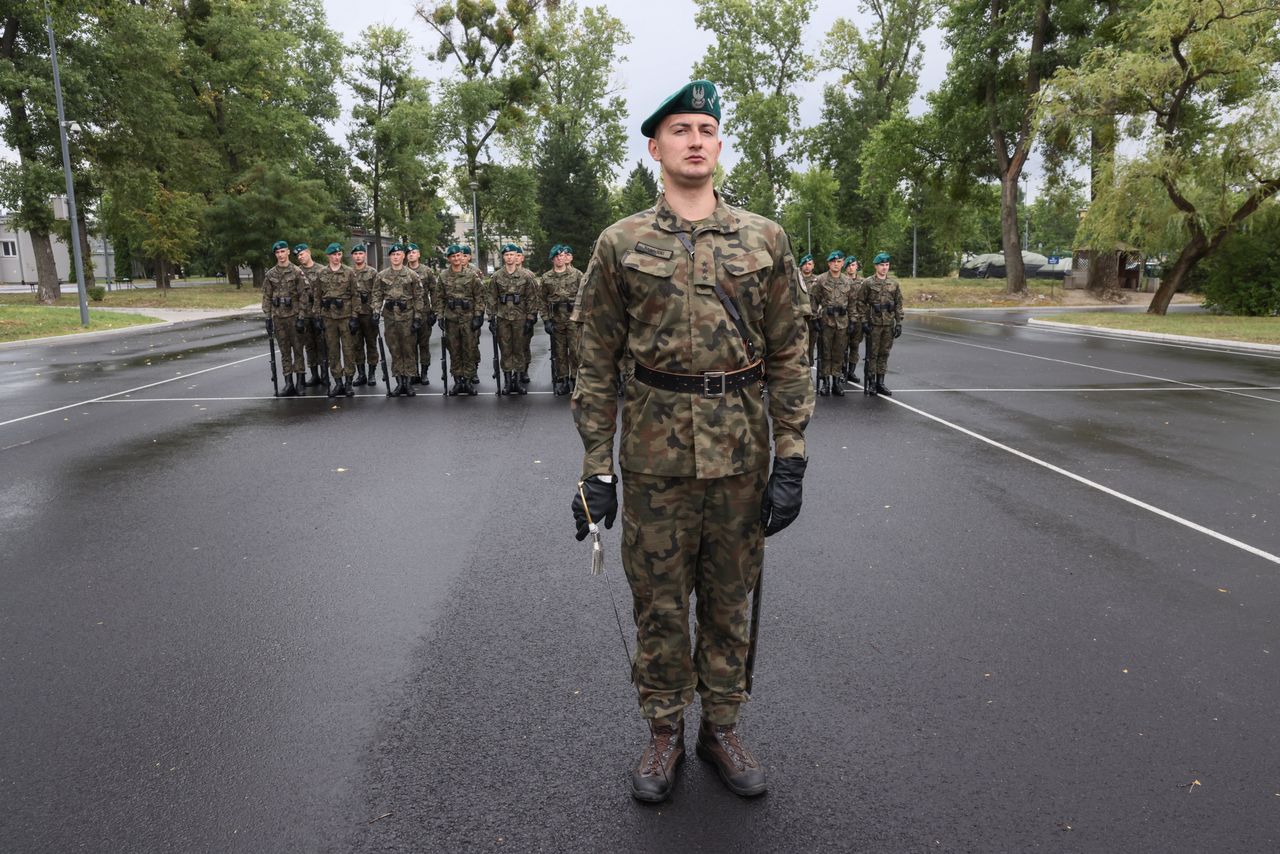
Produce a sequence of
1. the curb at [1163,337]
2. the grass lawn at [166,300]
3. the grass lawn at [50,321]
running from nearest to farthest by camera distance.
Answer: the curb at [1163,337] < the grass lawn at [50,321] < the grass lawn at [166,300]

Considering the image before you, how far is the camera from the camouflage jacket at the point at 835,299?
41.7 ft

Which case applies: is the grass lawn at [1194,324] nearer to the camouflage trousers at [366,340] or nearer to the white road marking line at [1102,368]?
the white road marking line at [1102,368]

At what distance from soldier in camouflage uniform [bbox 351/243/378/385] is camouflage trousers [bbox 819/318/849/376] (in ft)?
21.5

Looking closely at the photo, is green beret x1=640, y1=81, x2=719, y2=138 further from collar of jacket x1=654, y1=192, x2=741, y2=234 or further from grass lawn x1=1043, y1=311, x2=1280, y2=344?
grass lawn x1=1043, y1=311, x2=1280, y2=344

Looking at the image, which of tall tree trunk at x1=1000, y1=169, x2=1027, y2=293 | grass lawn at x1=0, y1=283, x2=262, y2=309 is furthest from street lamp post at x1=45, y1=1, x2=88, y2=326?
tall tree trunk at x1=1000, y1=169, x2=1027, y2=293

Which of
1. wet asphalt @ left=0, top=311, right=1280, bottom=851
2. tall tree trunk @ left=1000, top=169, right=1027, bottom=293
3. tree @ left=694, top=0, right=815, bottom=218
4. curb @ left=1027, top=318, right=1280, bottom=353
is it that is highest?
tree @ left=694, top=0, right=815, bottom=218

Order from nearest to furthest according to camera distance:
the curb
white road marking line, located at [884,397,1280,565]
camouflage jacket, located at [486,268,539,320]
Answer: white road marking line, located at [884,397,1280,565] → camouflage jacket, located at [486,268,539,320] → the curb

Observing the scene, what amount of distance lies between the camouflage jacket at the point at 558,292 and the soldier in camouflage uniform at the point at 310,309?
331 cm

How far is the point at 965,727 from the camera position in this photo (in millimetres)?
3457

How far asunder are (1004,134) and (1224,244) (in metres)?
11.2

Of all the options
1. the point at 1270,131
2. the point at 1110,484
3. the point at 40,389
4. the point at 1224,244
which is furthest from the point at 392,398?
the point at 1224,244

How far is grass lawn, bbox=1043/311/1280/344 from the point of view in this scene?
2177cm

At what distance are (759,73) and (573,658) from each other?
64.7 metres

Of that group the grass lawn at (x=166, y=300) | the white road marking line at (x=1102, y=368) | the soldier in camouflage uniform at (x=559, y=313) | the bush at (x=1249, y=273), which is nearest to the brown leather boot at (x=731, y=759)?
the soldier in camouflage uniform at (x=559, y=313)
